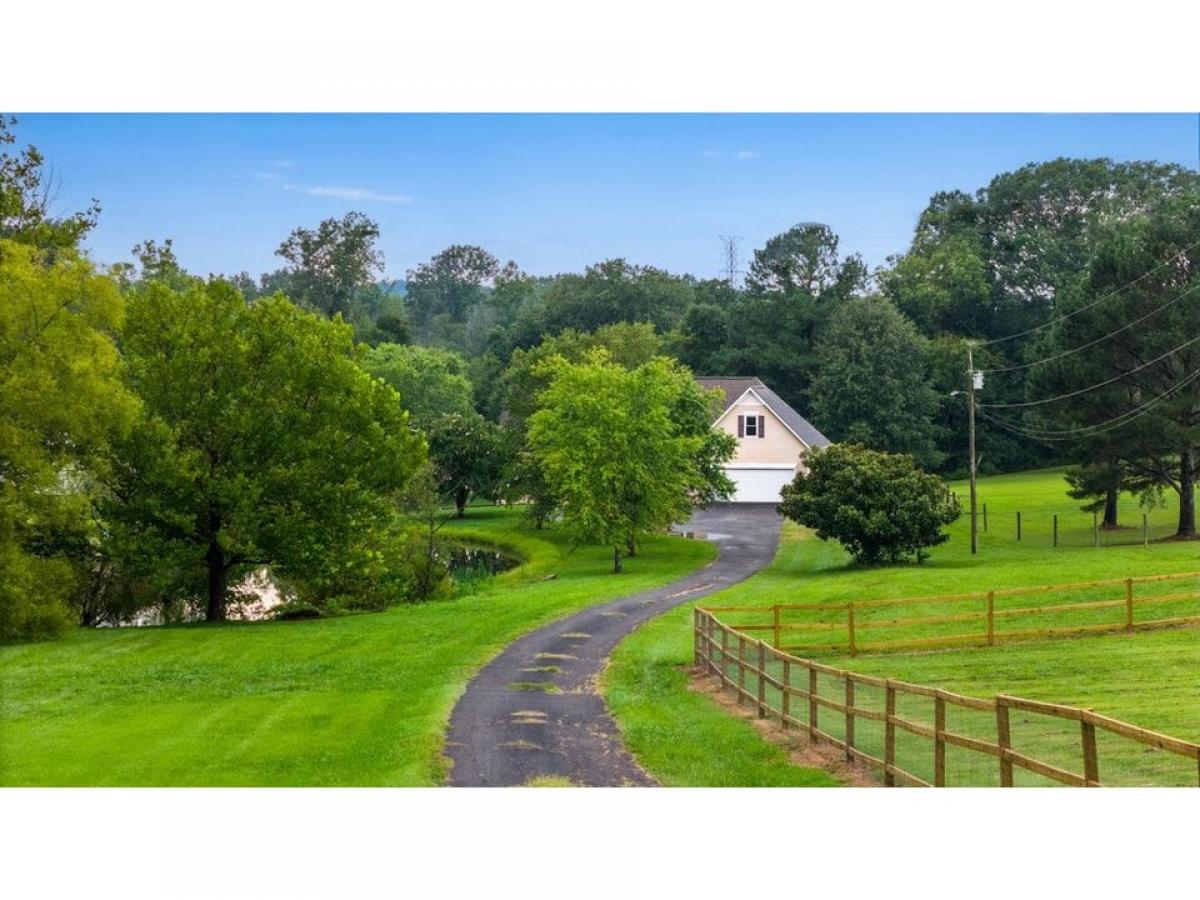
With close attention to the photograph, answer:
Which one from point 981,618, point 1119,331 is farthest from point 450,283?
point 981,618

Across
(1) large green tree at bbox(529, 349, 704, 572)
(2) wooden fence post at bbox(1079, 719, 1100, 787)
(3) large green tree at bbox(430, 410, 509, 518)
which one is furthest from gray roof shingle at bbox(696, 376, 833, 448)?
(2) wooden fence post at bbox(1079, 719, 1100, 787)

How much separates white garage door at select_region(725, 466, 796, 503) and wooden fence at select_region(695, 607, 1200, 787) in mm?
42194

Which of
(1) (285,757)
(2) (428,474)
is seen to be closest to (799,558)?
(2) (428,474)

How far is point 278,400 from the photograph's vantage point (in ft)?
106

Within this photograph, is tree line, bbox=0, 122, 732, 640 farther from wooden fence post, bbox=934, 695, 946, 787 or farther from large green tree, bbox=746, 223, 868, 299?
large green tree, bbox=746, 223, 868, 299

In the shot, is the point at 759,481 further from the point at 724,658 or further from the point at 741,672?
the point at 741,672

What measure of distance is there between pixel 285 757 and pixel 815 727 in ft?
24.5

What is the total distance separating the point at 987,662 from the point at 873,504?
43.7 feet

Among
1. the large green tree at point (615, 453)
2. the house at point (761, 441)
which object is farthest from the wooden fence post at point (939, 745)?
the house at point (761, 441)

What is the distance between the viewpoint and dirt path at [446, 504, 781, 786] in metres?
15.8

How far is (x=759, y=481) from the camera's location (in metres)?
63.1

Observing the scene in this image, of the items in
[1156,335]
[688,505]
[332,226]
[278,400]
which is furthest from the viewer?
[332,226]

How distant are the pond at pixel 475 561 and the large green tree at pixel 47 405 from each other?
58.9 feet

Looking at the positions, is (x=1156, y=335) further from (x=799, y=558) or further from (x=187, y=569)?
(x=187, y=569)
